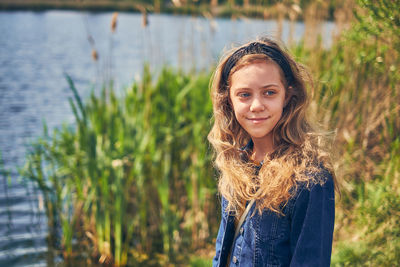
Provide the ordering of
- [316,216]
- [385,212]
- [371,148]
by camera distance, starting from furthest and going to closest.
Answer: [371,148]
[385,212]
[316,216]

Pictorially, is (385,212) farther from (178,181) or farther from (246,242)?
(178,181)

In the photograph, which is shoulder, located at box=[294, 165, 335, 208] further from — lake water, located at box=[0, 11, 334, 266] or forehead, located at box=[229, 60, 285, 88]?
lake water, located at box=[0, 11, 334, 266]

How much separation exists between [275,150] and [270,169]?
87 mm

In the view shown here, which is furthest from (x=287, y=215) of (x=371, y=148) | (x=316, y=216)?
(x=371, y=148)

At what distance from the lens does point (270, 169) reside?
4.10 feet

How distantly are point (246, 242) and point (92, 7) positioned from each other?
2596cm

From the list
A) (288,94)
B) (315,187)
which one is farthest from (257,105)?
(315,187)

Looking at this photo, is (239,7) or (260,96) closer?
(260,96)

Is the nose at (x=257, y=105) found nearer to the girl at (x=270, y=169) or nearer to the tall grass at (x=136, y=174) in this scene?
the girl at (x=270, y=169)

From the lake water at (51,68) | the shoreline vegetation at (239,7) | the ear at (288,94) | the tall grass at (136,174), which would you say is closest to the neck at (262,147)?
the ear at (288,94)

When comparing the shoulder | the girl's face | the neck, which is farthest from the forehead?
the shoulder

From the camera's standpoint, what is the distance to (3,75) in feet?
30.6

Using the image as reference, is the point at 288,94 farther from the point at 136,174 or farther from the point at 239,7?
the point at 239,7

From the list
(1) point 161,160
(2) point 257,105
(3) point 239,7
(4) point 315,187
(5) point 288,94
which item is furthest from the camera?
(3) point 239,7
